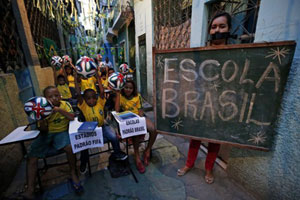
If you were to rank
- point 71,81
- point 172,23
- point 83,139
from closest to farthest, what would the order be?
1. point 83,139
2. point 172,23
3. point 71,81

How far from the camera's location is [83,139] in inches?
74.9

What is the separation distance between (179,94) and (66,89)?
350 centimetres

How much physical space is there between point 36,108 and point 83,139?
2.18 ft

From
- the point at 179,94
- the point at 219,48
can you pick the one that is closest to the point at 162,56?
the point at 179,94

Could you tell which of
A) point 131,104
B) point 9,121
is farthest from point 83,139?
point 9,121

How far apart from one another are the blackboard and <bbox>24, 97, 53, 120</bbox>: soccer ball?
140cm

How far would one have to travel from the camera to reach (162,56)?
6.01ft

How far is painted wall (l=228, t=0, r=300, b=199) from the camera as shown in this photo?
4.74 ft

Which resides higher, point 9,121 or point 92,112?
point 92,112

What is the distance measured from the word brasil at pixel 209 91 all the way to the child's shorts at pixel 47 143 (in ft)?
5.18

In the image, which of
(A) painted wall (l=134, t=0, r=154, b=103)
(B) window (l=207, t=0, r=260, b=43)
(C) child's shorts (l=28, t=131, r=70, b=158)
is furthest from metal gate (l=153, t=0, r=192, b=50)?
(C) child's shorts (l=28, t=131, r=70, b=158)

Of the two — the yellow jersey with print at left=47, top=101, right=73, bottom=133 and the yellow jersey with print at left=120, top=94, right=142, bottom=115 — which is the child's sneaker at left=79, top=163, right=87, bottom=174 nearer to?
the yellow jersey with print at left=47, top=101, right=73, bottom=133

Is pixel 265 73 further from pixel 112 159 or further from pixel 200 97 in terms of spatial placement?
pixel 112 159

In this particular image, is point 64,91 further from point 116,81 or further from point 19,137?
point 116,81
